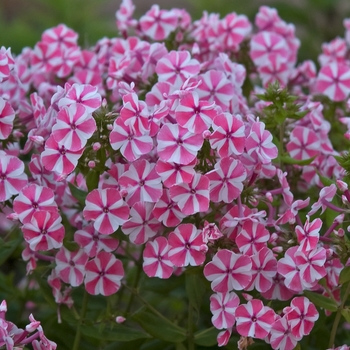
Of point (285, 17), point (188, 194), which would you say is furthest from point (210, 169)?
point (285, 17)

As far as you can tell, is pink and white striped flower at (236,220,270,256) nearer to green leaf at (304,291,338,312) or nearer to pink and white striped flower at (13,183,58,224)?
green leaf at (304,291,338,312)

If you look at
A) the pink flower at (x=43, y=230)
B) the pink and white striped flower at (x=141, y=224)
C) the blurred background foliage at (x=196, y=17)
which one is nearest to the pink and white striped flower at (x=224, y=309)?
the pink and white striped flower at (x=141, y=224)

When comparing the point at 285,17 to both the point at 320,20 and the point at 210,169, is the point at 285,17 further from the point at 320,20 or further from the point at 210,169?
the point at 210,169

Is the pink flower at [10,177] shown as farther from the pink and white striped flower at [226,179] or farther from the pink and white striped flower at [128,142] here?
the pink and white striped flower at [226,179]

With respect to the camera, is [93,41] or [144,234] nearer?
[144,234]

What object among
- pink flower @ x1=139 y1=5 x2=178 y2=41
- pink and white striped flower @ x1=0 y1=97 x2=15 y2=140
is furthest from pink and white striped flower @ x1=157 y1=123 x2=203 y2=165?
pink flower @ x1=139 y1=5 x2=178 y2=41
